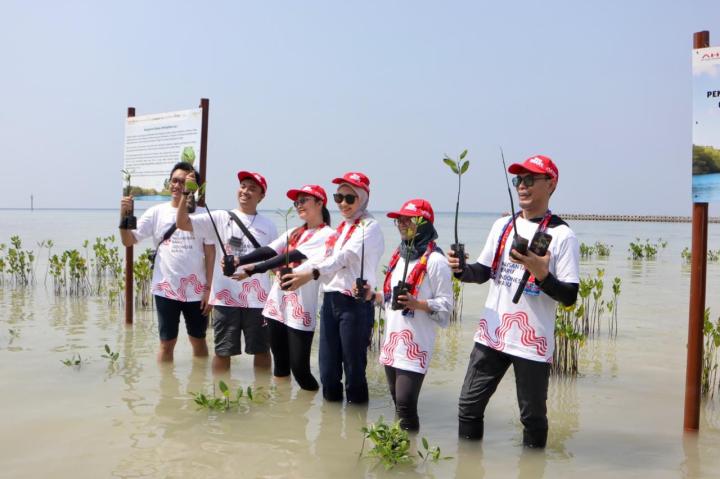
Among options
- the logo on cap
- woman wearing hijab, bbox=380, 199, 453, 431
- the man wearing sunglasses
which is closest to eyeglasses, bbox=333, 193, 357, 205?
woman wearing hijab, bbox=380, 199, 453, 431

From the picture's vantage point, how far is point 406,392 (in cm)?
415

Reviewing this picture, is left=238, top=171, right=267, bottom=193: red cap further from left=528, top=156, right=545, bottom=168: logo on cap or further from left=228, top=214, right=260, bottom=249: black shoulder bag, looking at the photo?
left=528, top=156, right=545, bottom=168: logo on cap

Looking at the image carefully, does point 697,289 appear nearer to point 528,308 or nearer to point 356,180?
point 528,308

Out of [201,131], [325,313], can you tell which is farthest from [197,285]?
[201,131]

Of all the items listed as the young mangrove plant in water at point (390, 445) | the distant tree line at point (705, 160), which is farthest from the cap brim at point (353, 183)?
the distant tree line at point (705, 160)

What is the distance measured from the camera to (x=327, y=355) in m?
4.84

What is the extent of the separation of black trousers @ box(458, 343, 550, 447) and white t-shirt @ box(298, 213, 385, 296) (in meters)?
0.99

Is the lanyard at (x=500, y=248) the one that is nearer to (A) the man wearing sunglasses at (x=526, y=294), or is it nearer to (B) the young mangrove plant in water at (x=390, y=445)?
(A) the man wearing sunglasses at (x=526, y=294)

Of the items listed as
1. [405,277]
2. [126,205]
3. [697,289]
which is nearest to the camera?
[405,277]

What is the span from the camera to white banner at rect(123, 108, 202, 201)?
7.18 metres

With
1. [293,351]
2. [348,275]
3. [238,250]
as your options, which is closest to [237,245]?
[238,250]

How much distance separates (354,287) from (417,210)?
71 centimetres

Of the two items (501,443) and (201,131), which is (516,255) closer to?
(501,443)

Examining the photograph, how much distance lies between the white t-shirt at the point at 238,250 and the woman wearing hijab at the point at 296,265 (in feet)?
1.36
